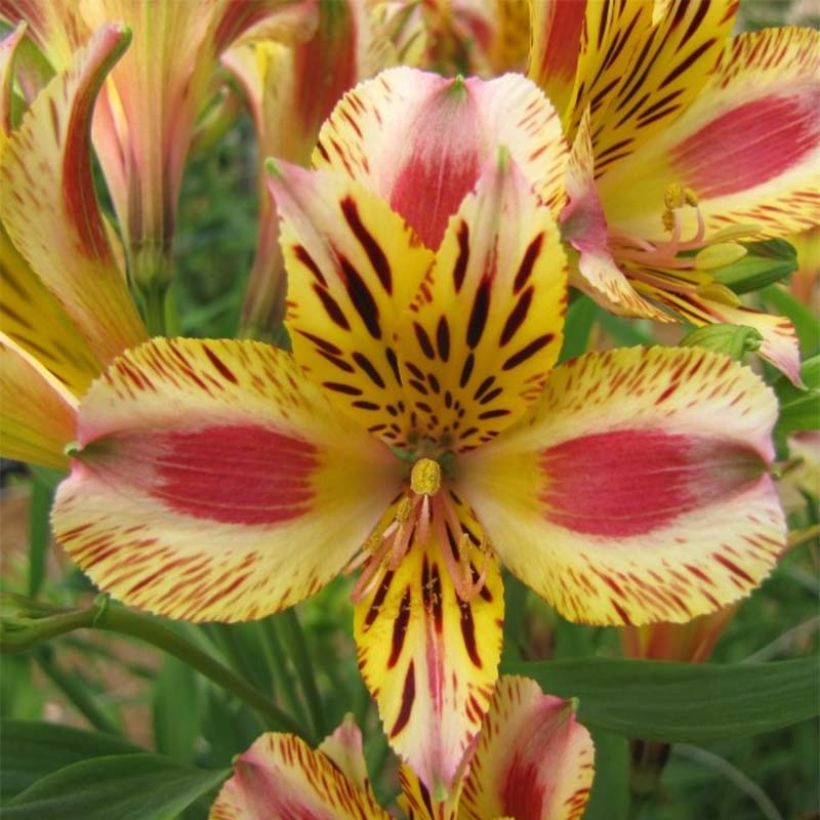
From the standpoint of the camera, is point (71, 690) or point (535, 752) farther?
point (71, 690)

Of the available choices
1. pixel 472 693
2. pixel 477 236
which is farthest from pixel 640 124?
pixel 472 693

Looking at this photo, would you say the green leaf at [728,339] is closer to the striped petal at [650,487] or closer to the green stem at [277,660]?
the striped petal at [650,487]

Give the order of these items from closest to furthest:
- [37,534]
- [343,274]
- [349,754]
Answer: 1. [343,274]
2. [349,754]
3. [37,534]

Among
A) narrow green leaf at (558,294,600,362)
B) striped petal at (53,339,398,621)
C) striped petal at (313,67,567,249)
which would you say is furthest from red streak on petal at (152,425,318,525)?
narrow green leaf at (558,294,600,362)

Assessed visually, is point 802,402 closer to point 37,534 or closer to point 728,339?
point 728,339

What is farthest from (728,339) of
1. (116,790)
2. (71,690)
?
(71,690)

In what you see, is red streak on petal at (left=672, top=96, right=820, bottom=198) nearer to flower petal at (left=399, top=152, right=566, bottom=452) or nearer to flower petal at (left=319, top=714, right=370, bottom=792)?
flower petal at (left=399, top=152, right=566, bottom=452)
